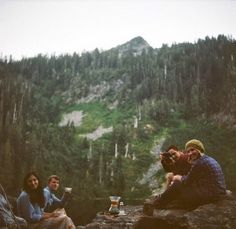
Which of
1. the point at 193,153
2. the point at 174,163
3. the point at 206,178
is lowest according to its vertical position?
the point at 206,178

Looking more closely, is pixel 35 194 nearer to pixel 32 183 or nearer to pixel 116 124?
pixel 32 183

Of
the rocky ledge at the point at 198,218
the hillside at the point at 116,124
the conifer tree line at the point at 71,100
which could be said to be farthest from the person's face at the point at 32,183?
the conifer tree line at the point at 71,100

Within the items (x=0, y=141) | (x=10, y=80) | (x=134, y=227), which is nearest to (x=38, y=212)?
(x=134, y=227)

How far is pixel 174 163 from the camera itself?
5.61 metres

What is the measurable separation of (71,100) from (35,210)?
1664 cm

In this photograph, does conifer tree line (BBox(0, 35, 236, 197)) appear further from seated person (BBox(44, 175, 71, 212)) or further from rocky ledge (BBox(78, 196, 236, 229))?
rocky ledge (BBox(78, 196, 236, 229))

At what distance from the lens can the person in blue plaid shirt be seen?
475 centimetres

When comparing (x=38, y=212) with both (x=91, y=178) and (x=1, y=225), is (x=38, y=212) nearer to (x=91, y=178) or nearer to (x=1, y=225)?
(x=1, y=225)

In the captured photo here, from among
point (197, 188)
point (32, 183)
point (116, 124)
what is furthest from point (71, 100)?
point (197, 188)

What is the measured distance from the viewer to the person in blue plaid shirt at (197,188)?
187 inches

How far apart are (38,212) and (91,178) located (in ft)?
35.6

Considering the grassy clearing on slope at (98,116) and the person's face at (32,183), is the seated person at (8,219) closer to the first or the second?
the person's face at (32,183)

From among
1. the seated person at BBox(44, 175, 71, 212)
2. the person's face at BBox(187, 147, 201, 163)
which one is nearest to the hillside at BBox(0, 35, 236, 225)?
the person's face at BBox(187, 147, 201, 163)

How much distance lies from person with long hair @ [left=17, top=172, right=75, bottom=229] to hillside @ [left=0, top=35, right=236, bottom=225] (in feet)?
15.2
